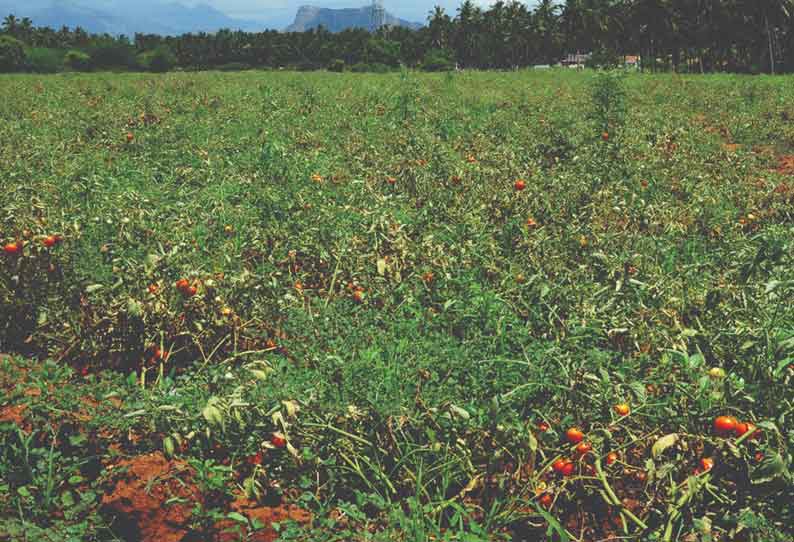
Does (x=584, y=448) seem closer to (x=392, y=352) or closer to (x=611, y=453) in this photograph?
(x=611, y=453)

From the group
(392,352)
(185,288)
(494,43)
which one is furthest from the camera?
(494,43)

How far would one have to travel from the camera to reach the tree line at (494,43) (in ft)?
139

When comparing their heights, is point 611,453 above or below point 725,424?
below

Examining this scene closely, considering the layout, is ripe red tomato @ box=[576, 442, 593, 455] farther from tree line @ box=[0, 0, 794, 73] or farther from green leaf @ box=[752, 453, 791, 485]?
tree line @ box=[0, 0, 794, 73]

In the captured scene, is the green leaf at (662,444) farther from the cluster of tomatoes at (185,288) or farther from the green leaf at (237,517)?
the cluster of tomatoes at (185,288)

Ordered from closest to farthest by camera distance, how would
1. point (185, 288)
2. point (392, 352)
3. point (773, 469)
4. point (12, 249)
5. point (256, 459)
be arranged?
point (773, 469) < point (256, 459) < point (392, 352) < point (185, 288) < point (12, 249)

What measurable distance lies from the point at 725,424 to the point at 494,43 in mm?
75251

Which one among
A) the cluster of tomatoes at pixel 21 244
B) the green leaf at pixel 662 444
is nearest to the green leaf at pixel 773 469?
the green leaf at pixel 662 444

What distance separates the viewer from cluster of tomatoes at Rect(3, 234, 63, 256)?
12.6 ft

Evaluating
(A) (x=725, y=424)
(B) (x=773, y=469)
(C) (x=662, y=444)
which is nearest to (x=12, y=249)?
(C) (x=662, y=444)

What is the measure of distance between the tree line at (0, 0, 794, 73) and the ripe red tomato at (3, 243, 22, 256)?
24153mm

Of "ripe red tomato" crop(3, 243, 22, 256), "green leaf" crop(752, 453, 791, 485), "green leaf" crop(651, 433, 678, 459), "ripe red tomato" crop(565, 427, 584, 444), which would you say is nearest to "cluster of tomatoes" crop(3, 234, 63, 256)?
"ripe red tomato" crop(3, 243, 22, 256)

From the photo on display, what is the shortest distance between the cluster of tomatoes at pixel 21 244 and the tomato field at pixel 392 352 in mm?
19

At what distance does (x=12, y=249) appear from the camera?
3.86 m
